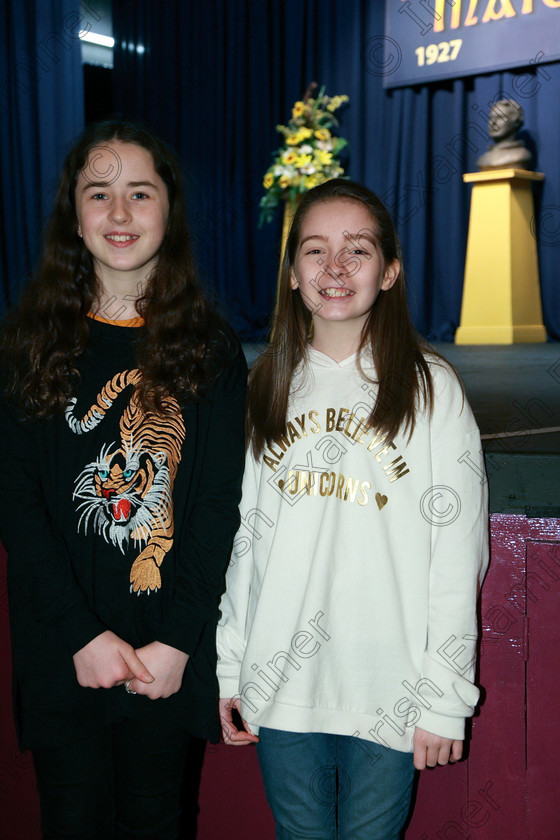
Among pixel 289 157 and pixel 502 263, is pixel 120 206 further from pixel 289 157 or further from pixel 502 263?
pixel 502 263

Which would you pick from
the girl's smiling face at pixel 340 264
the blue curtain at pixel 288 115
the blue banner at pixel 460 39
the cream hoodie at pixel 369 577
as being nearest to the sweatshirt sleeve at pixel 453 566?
the cream hoodie at pixel 369 577

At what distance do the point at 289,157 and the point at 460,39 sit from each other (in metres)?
1.32

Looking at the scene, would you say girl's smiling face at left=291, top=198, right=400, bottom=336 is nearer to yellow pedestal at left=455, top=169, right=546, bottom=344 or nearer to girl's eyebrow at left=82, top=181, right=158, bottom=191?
girl's eyebrow at left=82, top=181, right=158, bottom=191

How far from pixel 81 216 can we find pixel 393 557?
587 millimetres

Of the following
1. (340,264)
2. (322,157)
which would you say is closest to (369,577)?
(340,264)

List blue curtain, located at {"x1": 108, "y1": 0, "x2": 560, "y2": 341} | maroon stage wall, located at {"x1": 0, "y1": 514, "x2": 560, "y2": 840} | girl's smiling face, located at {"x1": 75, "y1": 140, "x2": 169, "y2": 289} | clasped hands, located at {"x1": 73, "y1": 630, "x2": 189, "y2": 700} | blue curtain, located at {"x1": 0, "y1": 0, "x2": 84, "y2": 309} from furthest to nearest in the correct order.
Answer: blue curtain, located at {"x1": 108, "y1": 0, "x2": 560, "y2": 341} → blue curtain, located at {"x1": 0, "y1": 0, "x2": 84, "y2": 309} → maroon stage wall, located at {"x1": 0, "y1": 514, "x2": 560, "y2": 840} → girl's smiling face, located at {"x1": 75, "y1": 140, "x2": 169, "y2": 289} → clasped hands, located at {"x1": 73, "y1": 630, "x2": 189, "y2": 700}

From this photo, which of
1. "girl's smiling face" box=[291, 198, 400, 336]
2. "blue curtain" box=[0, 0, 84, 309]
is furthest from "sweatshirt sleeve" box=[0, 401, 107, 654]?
"blue curtain" box=[0, 0, 84, 309]

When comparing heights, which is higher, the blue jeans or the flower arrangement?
the flower arrangement

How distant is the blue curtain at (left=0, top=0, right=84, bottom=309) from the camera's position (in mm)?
2674

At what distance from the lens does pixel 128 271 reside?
3.30ft

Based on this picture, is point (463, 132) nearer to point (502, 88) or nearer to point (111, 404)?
point (502, 88)

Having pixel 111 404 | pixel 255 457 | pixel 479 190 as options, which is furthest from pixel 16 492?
pixel 479 190

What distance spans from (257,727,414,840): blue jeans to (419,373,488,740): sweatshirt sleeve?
89 mm

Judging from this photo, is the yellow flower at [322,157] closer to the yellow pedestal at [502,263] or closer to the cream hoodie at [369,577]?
the yellow pedestal at [502,263]
